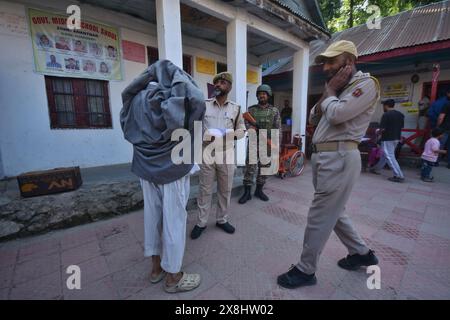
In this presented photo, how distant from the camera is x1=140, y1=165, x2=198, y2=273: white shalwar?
1.67 metres

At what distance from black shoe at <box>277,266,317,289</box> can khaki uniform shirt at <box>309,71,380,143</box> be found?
44.1 inches

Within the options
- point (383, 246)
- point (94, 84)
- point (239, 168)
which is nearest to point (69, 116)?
point (94, 84)

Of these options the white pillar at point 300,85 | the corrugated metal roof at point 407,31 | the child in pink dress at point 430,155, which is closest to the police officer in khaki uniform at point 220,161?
the white pillar at point 300,85

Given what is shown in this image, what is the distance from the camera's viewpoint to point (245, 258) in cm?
219

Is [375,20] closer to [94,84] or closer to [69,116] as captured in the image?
[94,84]

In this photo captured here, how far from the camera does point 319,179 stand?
170cm

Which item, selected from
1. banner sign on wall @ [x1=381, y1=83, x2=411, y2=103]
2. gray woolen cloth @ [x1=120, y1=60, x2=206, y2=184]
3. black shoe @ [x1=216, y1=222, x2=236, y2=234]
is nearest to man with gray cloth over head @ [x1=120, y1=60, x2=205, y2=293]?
gray woolen cloth @ [x1=120, y1=60, x2=206, y2=184]

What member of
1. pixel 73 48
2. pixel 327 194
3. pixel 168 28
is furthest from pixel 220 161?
pixel 73 48

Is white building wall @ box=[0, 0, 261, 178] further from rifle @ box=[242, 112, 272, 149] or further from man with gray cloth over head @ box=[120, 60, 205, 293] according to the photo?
man with gray cloth over head @ box=[120, 60, 205, 293]

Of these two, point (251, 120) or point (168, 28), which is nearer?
point (168, 28)

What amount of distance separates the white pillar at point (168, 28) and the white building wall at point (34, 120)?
Result: 6.39 ft

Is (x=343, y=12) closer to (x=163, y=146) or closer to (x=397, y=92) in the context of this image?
(x=397, y=92)

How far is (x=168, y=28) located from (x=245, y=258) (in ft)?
11.2
